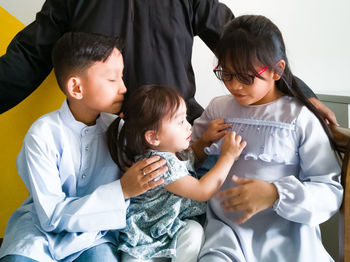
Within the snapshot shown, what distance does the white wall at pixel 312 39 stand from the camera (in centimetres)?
152

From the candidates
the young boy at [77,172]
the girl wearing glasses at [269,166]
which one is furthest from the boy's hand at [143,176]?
the girl wearing glasses at [269,166]

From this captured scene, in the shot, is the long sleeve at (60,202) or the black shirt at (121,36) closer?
the long sleeve at (60,202)

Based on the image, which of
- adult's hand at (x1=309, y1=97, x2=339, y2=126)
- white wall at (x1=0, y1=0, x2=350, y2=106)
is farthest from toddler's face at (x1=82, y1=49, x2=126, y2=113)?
white wall at (x1=0, y1=0, x2=350, y2=106)

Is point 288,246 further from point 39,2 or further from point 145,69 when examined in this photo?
point 39,2

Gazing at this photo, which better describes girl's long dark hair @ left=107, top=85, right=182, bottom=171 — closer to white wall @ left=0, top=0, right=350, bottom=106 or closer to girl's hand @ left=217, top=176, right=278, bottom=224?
girl's hand @ left=217, top=176, right=278, bottom=224

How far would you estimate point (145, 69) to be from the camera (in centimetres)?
109

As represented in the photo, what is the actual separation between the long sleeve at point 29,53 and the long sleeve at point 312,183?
0.83 m

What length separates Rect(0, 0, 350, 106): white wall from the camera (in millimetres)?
1519

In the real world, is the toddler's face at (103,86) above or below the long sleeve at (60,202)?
above

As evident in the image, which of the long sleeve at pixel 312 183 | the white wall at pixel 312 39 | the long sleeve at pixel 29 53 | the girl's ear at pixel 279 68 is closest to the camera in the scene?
the long sleeve at pixel 312 183

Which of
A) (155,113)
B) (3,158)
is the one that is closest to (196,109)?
(155,113)

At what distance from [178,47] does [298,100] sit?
460 millimetres

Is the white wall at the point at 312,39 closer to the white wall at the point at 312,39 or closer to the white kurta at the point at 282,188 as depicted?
the white wall at the point at 312,39

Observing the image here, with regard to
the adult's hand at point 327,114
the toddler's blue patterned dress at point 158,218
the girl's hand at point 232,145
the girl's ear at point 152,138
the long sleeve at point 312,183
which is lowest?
the toddler's blue patterned dress at point 158,218
